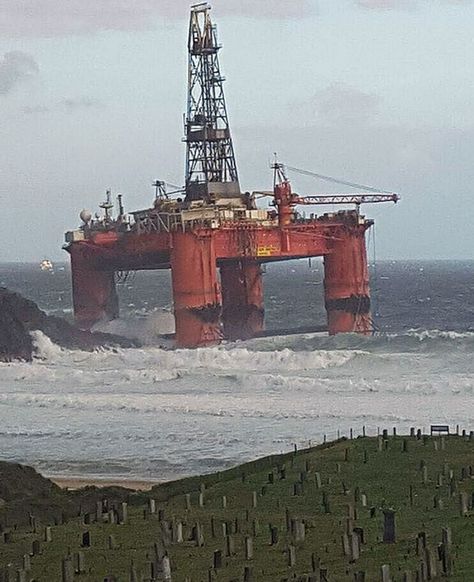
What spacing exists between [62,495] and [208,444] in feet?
32.6

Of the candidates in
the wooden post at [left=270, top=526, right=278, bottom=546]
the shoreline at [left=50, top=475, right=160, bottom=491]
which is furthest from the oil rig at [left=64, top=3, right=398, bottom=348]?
the wooden post at [left=270, top=526, right=278, bottom=546]

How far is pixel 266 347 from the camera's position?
62.3m

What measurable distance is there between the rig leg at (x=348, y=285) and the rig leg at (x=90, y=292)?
1034cm

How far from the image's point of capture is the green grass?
15.4 meters

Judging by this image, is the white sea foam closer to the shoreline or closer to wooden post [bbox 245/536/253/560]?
the shoreline

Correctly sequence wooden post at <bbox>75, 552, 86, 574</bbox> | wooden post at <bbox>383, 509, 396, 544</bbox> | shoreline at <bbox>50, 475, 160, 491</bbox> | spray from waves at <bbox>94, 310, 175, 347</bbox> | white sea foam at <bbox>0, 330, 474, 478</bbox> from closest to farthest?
wooden post at <bbox>75, 552, 86, 574</bbox> → wooden post at <bbox>383, 509, 396, 544</bbox> → shoreline at <bbox>50, 475, 160, 491</bbox> → white sea foam at <bbox>0, 330, 474, 478</bbox> → spray from waves at <bbox>94, 310, 175, 347</bbox>

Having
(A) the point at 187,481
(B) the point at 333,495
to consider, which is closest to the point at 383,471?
(B) the point at 333,495

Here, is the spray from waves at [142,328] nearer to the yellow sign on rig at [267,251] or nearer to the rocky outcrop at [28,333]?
the rocky outcrop at [28,333]

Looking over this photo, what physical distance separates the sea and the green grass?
6.22 metres

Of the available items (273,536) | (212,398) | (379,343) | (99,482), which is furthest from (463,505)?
(379,343)

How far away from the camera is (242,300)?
66.4m

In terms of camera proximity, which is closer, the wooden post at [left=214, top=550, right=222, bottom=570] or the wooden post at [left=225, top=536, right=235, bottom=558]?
the wooden post at [left=214, top=550, right=222, bottom=570]

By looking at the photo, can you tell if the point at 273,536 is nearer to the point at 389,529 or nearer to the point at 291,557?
the point at 291,557

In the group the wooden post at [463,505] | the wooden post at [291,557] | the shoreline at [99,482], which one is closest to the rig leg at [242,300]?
the shoreline at [99,482]
